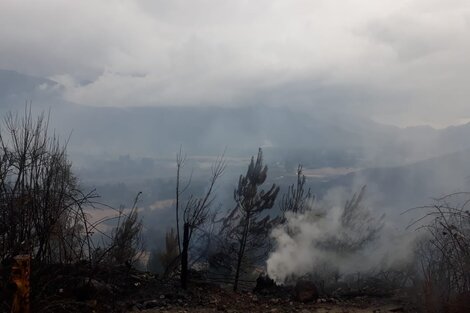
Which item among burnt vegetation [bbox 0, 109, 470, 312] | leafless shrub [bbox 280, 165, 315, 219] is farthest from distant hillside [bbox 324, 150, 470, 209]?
burnt vegetation [bbox 0, 109, 470, 312]

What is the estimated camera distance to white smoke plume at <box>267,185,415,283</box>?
1980cm

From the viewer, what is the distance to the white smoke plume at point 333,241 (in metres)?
19.8

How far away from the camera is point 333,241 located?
845 inches

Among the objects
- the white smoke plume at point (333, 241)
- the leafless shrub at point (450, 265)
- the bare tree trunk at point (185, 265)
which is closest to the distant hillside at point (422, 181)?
the white smoke plume at point (333, 241)

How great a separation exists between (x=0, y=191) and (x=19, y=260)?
2.98m

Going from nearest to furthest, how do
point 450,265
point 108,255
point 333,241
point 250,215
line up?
point 450,265
point 108,255
point 250,215
point 333,241

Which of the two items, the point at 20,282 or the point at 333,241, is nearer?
the point at 20,282

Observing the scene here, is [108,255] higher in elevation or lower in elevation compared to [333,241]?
higher

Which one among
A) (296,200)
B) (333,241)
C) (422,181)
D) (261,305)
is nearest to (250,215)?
(333,241)

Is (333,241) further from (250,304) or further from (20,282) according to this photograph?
(20,282)

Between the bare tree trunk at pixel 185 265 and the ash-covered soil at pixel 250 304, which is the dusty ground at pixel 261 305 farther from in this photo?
the bare tree trunk at pixel 185 265

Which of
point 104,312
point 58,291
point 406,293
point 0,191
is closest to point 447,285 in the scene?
point 406,293

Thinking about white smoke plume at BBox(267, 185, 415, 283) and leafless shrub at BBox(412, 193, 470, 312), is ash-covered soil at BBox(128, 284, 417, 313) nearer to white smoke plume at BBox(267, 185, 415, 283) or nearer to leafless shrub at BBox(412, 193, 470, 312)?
leafless shrub at BBox(412, 193, 470, 312)

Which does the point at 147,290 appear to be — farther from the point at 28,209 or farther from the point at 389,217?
the point at 389,217
